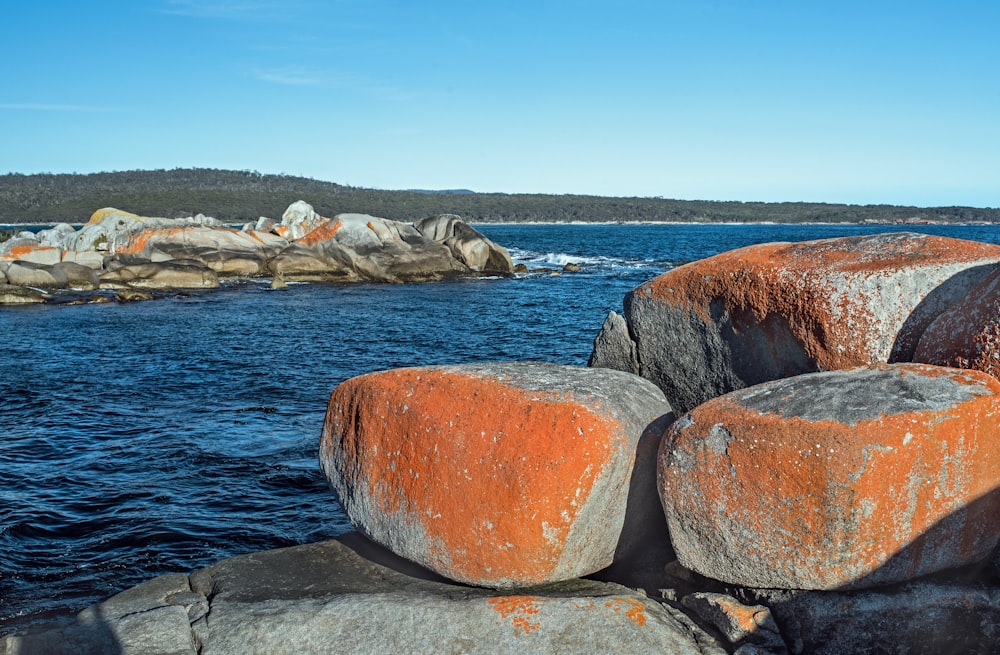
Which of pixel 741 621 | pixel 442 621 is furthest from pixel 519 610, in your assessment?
pixel 741 621

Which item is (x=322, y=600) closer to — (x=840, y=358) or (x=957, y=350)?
(x=840, y=358)

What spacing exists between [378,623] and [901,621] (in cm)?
320

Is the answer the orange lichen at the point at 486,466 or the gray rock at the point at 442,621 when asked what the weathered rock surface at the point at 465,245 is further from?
the gray rock at the point at 442,621

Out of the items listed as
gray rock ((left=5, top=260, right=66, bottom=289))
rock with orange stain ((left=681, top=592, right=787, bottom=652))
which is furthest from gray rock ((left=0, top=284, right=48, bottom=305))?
rock with orange stain ((left=681, top=592, right=787, bottom=652))

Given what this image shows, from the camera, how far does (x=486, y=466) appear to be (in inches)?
214

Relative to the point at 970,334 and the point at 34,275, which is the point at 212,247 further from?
the point at 970,334

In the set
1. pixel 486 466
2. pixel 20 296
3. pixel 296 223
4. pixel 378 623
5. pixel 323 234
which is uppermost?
pixel 296 223

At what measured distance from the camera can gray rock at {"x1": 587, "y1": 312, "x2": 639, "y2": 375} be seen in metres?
7.82

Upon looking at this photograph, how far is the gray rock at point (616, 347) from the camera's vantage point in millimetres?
7824

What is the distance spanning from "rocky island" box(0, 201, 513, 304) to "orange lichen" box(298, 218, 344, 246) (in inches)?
1.9

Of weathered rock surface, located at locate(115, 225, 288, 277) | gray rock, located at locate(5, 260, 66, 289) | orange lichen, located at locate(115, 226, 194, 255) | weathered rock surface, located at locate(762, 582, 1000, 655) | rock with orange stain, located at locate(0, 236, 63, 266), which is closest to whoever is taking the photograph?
weathered rock surface, located at locate(762, 582, 1000, 655)

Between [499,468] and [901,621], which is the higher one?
[499,468]

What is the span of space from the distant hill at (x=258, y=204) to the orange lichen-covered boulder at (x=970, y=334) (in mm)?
122787

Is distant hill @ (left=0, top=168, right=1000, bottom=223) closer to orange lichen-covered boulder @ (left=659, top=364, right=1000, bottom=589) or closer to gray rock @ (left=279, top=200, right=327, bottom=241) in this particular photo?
gray rock @ (left=279, top=200, right=327, bottom=241)
